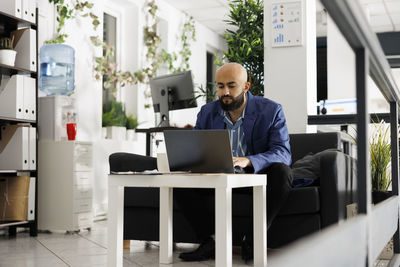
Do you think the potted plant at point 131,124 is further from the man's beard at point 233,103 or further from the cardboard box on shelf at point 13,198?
the man's beard at point 233,103

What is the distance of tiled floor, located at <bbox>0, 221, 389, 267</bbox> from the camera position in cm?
295

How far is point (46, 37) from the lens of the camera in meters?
5.04

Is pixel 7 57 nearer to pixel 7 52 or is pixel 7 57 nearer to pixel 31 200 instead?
pixel 7 52

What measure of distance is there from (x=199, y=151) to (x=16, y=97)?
2492mm

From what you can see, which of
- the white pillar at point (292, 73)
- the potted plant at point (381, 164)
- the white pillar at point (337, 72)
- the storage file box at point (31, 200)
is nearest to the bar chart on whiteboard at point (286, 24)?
the white pillar at point (292, 73)

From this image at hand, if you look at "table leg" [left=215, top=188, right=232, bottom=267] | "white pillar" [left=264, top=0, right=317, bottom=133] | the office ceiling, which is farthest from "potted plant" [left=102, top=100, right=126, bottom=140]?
"table leg" [left=215, top=188, right=232, bottom=267]

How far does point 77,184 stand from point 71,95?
1.16 m

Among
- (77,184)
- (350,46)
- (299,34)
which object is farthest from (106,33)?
(350,46)

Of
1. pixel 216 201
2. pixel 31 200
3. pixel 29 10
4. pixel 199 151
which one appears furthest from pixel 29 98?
pixel 216 201

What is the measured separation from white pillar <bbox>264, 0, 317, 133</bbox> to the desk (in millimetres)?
1754

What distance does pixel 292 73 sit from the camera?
4.07m

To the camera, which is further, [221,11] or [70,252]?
[221,11]

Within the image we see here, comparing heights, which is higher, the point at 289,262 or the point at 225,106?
the point at 225,106

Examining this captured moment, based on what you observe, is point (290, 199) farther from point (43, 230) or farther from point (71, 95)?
point (71, 95)
